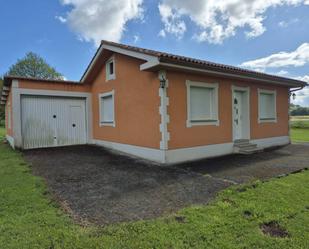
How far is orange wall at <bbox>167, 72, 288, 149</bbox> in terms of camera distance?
25.1 feet

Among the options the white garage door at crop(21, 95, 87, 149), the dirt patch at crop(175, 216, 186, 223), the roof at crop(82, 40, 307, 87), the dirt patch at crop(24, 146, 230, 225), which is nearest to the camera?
the dirt patch at crop(175, 216, 186, 223)

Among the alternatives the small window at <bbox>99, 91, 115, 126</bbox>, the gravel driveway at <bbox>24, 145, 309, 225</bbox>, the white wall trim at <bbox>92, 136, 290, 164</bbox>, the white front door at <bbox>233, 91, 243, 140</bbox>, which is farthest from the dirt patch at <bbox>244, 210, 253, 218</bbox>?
the small window at <bbox>99, 91, 115, 126</bbox>

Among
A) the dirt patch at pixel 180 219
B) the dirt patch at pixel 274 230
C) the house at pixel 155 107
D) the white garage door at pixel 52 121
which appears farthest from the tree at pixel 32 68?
the dirt patch at pixel 274 230

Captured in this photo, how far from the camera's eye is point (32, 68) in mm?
42156

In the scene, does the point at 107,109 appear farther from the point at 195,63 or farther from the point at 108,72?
→ the point at 195,63

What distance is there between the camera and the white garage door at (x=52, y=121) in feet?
36.0

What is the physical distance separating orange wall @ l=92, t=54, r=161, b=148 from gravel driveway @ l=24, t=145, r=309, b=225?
0.97 metres

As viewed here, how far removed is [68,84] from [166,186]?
881 centimetres

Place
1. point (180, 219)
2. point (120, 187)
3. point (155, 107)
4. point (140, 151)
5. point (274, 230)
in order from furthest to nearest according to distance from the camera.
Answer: point (140, 151), point (155, 107), point (120, 187), point (180, 219), point (274, 230)

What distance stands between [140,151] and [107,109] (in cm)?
367

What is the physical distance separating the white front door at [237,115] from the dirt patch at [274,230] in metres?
6.69

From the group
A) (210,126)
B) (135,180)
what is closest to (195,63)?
(210,126)

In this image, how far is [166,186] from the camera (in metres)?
5.31

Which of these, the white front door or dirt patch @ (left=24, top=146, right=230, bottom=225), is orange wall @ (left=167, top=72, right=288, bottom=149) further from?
dirt patch @ (left=24, top=146, right=230, bottom=225)
